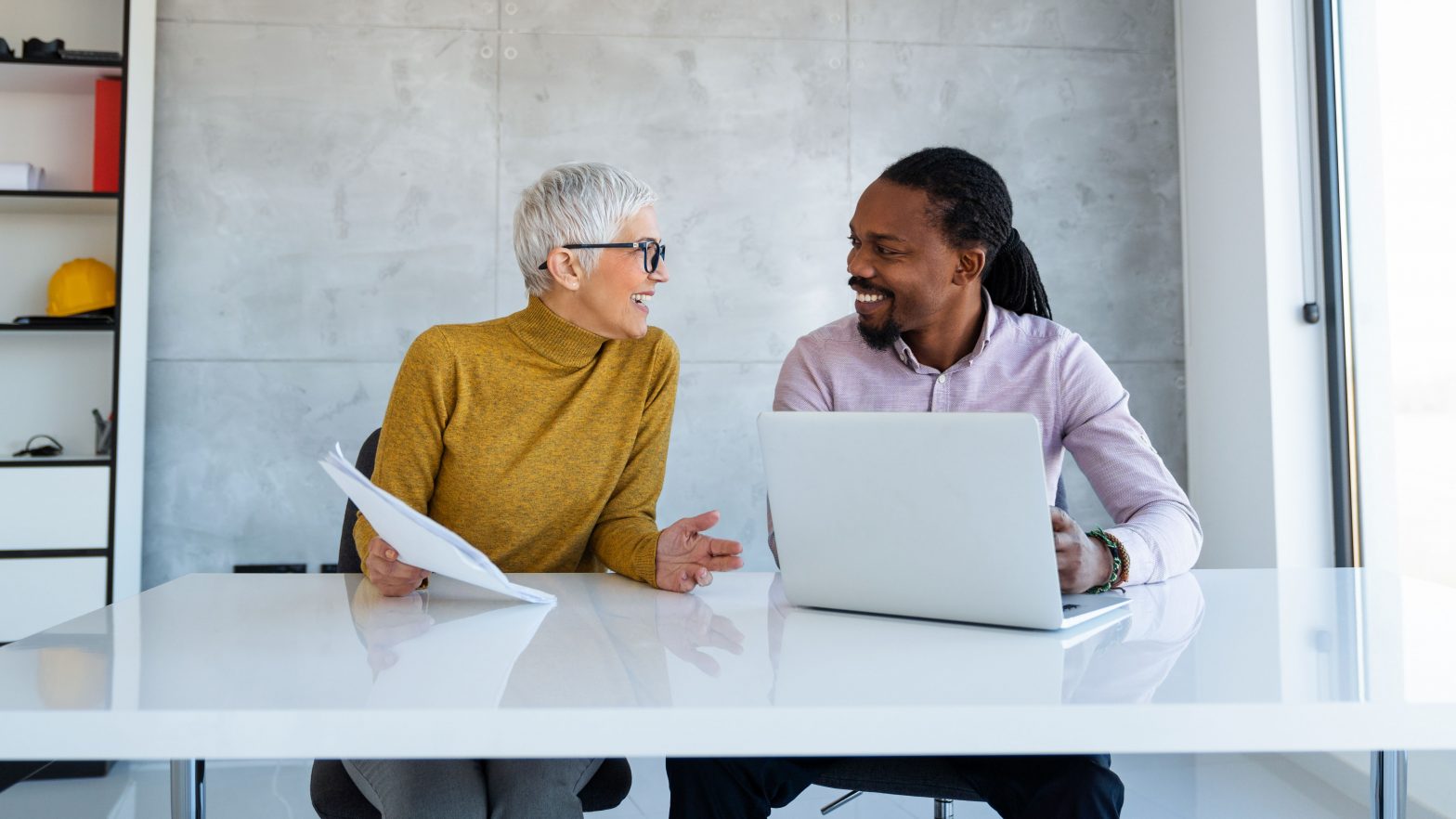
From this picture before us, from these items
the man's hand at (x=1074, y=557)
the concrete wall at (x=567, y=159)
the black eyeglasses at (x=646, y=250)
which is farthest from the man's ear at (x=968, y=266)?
the concrete wall at (x=567, y=159)

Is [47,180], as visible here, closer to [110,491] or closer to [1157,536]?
[110,491]

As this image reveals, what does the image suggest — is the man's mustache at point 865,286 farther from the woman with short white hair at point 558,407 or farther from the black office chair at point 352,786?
the black office chair at point 352,786

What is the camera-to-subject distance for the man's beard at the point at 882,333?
6.72 ft

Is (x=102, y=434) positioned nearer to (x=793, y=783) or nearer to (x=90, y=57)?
(x=90, y=57)

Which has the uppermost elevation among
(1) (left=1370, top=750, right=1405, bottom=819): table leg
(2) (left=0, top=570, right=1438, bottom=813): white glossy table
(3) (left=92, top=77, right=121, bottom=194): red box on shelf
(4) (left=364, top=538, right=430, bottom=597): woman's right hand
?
(3) (left=92, top=77, right=121, bottom=194): red box on shelf

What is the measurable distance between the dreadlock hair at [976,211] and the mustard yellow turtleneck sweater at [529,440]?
582 mm

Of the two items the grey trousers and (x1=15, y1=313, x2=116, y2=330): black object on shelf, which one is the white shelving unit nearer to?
(x1=15, y1=313, x2=116, y2=330): black object on shelf

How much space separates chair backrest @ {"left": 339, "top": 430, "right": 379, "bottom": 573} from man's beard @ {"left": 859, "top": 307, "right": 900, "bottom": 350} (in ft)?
2.86

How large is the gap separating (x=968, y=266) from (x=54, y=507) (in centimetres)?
258

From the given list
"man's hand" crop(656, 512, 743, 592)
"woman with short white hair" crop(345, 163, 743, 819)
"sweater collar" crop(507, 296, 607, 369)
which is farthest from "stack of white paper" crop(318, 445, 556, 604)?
"sweater collar" crop(507, 296, 607, 369)

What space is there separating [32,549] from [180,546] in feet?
1.29

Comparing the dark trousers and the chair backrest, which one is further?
the chair backrest

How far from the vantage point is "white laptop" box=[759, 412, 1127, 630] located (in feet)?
3.76

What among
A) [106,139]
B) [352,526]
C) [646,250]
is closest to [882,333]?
[646,250]
